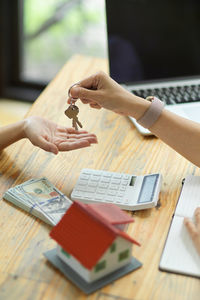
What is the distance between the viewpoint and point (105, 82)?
1.23 m

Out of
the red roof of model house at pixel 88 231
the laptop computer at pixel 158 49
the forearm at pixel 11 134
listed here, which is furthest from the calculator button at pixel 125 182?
the laptop computer at pixel 158 49

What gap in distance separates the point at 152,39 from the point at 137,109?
1.63 feet

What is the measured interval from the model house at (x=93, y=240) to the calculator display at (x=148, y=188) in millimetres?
181

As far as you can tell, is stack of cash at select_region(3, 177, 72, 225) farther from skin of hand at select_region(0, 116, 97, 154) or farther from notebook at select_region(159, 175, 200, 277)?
notebook at select_region(159, 175, 200, 277)

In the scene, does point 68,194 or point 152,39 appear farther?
point 152,39

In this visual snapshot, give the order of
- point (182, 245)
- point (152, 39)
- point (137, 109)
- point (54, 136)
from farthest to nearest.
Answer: point (152, 39)
point (54, 136)
point (137, 109)
point (182, 245)

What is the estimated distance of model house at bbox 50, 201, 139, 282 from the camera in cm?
87

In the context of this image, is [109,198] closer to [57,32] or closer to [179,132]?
[179,132]

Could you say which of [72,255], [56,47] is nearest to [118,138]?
[72,255]

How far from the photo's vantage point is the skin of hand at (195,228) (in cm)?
98

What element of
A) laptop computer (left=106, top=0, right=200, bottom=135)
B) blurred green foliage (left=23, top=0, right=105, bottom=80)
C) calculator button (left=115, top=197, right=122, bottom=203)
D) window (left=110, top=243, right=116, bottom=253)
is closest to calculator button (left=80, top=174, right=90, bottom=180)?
calculator button (left=115, top=197, right=122, bottom=203)

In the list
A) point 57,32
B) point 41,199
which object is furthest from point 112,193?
point 57,32

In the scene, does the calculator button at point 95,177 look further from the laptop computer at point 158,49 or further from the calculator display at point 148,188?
the laptop computer at point 158,49

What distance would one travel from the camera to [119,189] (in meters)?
1.16
